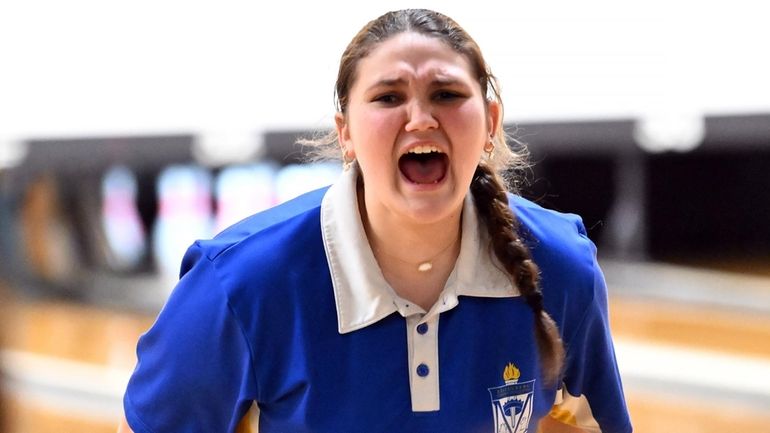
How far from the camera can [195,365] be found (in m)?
1.23

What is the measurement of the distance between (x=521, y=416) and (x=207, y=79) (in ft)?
8.43

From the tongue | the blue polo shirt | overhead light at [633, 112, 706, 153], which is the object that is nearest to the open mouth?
the tongue

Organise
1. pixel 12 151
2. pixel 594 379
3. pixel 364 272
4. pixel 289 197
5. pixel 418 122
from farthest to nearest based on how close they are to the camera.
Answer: pixel 289 197, pixel 12 151, pixel 594 379, pixel 364 272, pixel 418 122

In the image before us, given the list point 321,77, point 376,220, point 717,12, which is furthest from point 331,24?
Answer: point 376,220

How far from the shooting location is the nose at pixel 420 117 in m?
1.17

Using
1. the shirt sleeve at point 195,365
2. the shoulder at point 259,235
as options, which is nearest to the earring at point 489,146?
the shoulder at point 259,235

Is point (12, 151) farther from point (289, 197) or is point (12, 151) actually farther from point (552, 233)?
point (552, 233)

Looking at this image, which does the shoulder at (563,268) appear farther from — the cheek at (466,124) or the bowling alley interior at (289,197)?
the bowling alley interior at (289,197)

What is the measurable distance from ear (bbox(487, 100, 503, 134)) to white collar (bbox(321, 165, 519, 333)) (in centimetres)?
12

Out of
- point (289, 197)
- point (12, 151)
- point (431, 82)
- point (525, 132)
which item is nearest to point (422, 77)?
point (431, 82)

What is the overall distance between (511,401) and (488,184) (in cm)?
28

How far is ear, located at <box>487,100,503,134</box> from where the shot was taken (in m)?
1.30

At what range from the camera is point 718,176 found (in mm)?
3873

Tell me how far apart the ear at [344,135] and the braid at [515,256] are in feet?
0.61
